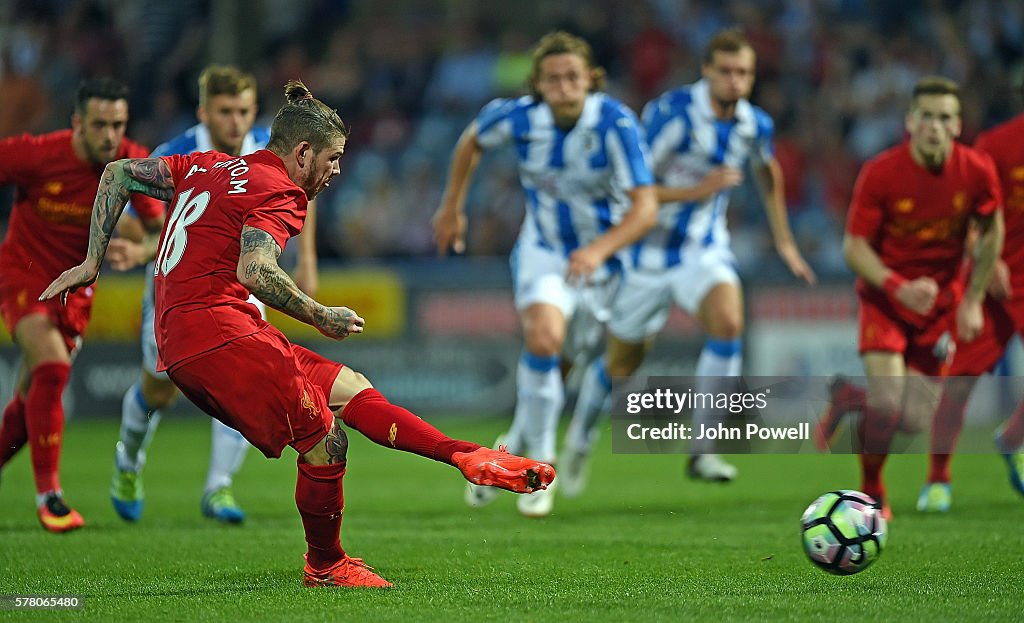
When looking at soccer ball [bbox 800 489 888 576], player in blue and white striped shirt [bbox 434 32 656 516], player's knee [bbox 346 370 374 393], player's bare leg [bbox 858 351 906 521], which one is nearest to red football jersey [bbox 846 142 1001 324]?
player's bare leg [bbox 858 351 906 521]

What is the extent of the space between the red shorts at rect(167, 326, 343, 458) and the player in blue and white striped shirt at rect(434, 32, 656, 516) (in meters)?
2.92

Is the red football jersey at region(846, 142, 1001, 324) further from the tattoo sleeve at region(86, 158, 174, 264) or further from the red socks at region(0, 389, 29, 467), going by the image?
the red socks at region(0, 389, 29, 467)

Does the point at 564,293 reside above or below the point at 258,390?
above

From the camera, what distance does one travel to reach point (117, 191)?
5.45 m

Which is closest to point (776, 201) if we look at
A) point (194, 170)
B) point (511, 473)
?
point (511, 473)

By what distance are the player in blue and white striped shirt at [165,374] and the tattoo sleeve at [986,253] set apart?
368 cm

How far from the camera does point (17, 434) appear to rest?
7586mm

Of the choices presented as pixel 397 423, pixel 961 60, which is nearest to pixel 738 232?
pixel 961 60

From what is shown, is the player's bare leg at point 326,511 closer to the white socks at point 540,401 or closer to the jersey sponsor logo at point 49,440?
the jersey sponsor logo at point 49,440

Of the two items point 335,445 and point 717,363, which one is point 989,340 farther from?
point 335,445

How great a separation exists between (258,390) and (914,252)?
4.35 meters

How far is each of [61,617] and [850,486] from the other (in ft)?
18.9

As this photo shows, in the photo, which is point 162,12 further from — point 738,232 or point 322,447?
point 322,447

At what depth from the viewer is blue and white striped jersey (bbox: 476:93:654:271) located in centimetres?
850
